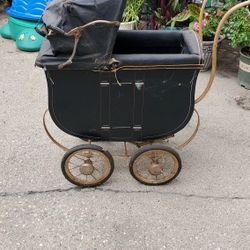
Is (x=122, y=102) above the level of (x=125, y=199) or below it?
above

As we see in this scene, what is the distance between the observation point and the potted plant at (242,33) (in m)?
3.70

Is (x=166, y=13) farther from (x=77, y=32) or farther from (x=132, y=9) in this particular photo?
(x=77, y=32)

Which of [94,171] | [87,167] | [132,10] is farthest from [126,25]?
[87,167]

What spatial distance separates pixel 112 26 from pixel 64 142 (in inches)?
51.0

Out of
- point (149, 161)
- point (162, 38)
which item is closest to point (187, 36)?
point (162, 38)

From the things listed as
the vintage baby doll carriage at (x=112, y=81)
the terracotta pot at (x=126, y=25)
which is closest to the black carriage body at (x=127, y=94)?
the vintage baby doll carriage at (x=112, y=81)

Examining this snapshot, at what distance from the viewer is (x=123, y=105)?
2.37 meters

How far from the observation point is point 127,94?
2.33m

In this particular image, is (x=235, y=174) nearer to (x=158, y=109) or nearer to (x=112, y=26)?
(x=158, y=109)

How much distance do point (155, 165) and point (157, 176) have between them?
168 millimetres

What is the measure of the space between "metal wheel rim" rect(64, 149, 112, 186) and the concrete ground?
76 mm

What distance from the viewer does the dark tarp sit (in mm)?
2090

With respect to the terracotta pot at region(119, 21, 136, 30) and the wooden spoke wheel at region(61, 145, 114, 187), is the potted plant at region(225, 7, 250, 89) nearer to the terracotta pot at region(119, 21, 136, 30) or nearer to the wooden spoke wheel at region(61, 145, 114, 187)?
the terracotta pot at region(119, 21, 136, 30)

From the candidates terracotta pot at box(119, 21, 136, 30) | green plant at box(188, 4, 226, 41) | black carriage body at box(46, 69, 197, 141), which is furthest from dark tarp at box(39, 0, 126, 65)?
terracotta pot at box(119, 21, 136, 30)
